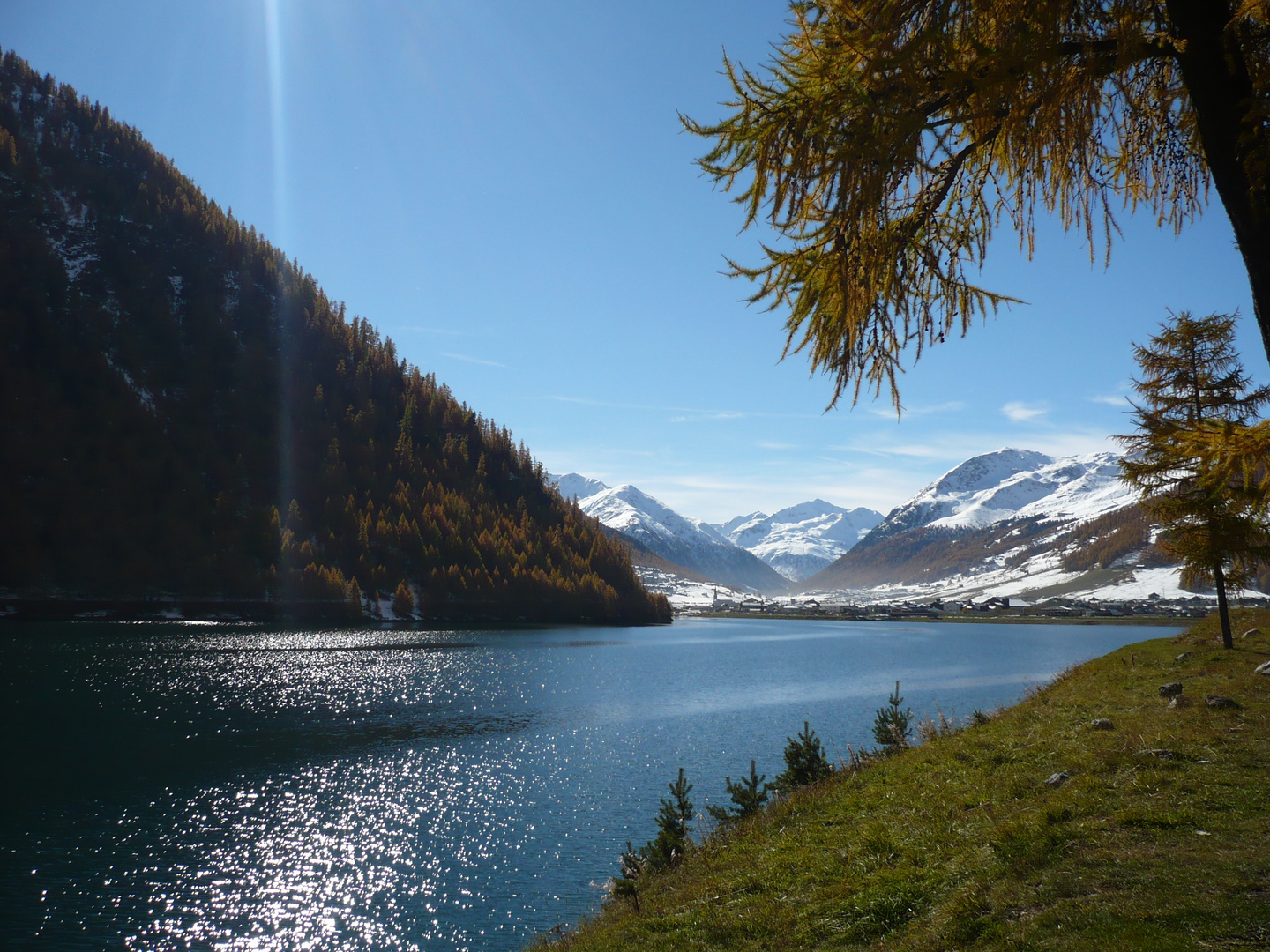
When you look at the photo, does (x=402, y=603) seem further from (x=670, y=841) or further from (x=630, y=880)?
(x=630, y=880)

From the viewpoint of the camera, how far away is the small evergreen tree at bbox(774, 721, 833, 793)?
20.9 meters

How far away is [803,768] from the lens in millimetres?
21375

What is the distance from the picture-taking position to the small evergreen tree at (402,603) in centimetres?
17012

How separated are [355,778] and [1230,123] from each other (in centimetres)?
3947

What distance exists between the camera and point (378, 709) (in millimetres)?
53969

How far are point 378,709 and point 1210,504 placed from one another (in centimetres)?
5416

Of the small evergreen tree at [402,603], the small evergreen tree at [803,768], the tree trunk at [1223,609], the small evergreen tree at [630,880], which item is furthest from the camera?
the small evergreen tree at [402,603]

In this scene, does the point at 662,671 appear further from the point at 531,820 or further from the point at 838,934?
the point at 838,934

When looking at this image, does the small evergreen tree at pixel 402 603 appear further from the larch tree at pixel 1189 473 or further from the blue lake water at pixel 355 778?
the larch tree at pixel 1189 473

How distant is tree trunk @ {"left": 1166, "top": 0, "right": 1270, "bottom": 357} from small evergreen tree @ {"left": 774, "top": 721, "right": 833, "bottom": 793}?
18.7 m

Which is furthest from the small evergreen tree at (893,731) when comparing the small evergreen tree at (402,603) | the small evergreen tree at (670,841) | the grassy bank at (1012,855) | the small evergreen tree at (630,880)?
the small evergreen tree at (402,603)

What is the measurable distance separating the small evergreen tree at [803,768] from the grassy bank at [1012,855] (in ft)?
5.83

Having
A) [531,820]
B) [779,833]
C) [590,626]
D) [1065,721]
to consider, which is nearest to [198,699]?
[531,820]

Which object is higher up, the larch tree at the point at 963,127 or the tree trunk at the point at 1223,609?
the larch tree at the point at 963,127
